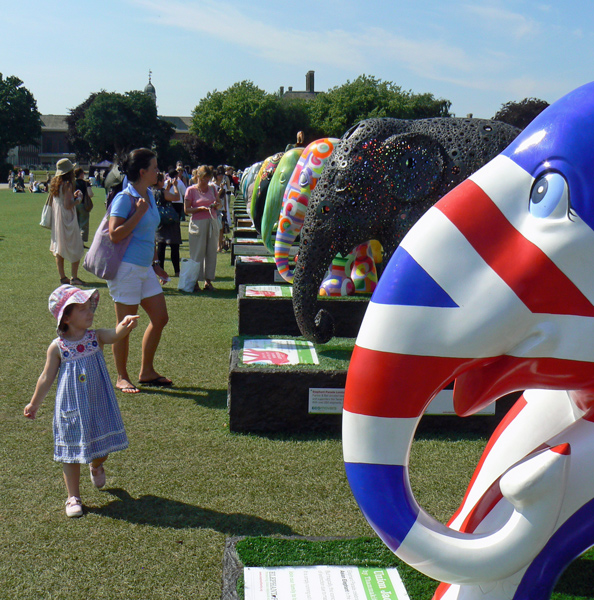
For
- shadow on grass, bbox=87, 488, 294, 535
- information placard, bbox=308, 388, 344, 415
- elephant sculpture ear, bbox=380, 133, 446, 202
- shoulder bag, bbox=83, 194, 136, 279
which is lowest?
shadow on grass, bbox=87, 488, 294, 535

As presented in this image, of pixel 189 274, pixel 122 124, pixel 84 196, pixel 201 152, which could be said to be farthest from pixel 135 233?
pixel 122 124

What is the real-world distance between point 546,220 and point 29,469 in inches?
128

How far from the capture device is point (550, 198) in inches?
53.4

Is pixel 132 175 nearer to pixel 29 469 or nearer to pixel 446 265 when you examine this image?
pixel 29 469

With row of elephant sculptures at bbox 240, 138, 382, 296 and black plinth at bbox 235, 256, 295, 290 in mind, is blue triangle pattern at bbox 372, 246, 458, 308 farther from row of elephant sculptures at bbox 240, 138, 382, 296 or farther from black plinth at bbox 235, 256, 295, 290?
black plinth at bbox 235, 256, 295, 290

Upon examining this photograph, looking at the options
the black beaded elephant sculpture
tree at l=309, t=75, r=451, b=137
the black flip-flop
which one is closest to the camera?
the black beaded elephant sculpture

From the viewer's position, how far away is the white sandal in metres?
3.24

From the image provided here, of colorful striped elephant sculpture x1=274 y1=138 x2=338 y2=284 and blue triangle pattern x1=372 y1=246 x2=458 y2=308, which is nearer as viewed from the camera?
blue triangle pattern x1=372 y1=246 x2=458 y2=308

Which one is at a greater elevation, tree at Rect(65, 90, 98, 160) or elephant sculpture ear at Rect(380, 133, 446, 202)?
tree at Rect(65, 90, 98, 160)

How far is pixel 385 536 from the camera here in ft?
4.65

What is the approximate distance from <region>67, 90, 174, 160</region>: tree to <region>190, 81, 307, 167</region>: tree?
34.2ft

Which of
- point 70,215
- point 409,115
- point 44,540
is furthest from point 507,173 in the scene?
point 409,115

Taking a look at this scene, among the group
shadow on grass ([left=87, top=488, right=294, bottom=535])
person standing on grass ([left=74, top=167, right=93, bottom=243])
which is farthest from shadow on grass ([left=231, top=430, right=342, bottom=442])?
person standing on grass ([left=74, top=167, right=93, bottom=243])

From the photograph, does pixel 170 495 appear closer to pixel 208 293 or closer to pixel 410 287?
pixel 410 287
